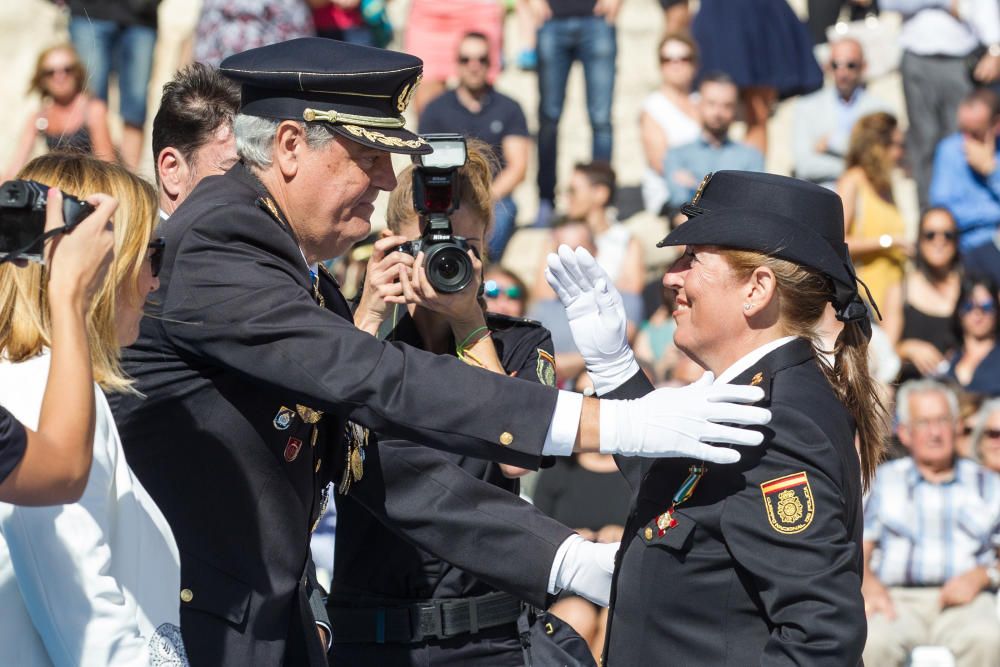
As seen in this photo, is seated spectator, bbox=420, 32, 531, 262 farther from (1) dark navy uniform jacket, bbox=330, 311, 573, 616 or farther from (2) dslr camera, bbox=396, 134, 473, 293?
(1) dark navy uniform jacket, bbox=330, 311, 573, 616

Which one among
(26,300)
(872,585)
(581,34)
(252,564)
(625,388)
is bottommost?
(872,585)

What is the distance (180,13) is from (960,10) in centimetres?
565

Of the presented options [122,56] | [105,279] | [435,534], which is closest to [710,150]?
[122,56]

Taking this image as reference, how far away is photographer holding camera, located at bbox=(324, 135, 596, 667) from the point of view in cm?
338

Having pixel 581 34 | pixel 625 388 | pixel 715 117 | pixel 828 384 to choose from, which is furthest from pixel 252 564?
pixel 581 34

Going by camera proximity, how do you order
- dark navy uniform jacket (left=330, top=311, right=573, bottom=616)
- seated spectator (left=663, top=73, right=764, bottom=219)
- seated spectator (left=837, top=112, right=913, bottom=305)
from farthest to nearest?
seated spectator (left=663, top=73, right=764, bottom=219) < seated spectator (left=837, top=112, right=913, bottom=305) < dark navy uniform jacket (left=330, top=311, right=573, bottom=616)

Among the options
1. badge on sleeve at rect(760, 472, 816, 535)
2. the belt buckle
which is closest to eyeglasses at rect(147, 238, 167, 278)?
the belt buckle

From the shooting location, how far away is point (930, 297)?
8.52 m

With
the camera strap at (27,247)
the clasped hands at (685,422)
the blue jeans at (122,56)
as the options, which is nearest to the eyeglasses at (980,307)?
the blue jeans at (122,56)

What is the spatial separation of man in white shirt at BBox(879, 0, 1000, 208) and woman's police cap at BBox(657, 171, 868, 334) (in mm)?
7039

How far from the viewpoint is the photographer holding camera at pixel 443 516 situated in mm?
3385

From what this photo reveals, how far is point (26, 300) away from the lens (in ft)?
8.32

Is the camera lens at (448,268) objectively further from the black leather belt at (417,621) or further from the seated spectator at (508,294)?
the seated spectator at (508,294)

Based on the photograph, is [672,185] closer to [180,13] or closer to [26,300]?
[180,13]
